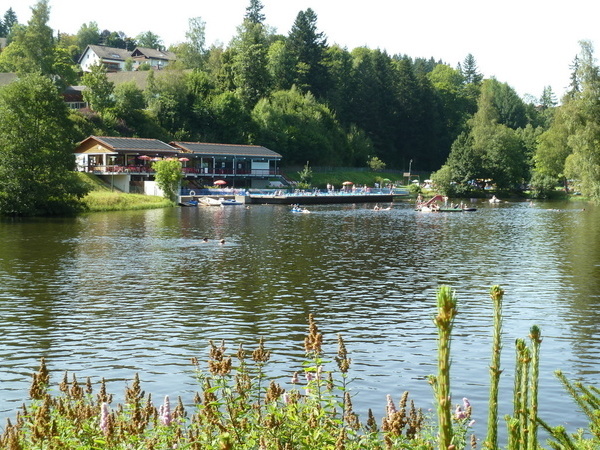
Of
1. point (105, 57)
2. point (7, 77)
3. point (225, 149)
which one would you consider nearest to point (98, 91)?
point (7, 77)

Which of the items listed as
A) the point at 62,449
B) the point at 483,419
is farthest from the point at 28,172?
the point at 62,449

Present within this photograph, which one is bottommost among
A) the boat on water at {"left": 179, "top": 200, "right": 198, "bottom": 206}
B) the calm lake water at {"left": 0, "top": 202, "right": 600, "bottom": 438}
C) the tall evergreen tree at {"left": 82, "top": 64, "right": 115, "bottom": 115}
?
the calm lake water at {"left": 0, "top": 202, "right": 600, "bottom": 438}

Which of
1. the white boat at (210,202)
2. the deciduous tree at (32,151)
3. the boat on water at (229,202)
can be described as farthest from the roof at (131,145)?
the deciduous tree at (32,151)

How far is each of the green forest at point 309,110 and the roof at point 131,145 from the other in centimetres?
393

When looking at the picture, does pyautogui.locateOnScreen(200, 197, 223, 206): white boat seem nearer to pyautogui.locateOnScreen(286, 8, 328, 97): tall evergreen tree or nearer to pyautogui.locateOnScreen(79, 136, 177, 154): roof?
pyautogui.locateOnScreen(79, 136, 177, 154): roof

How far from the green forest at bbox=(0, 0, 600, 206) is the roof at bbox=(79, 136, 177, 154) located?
3932 mm

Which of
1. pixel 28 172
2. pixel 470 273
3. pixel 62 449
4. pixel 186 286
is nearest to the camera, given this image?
pixel 62 449

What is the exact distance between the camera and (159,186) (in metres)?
93.8

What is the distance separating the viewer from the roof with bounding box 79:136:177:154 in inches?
3873

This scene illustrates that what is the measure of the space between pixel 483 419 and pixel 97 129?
101635 mm

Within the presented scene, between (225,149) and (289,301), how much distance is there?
8890 centimetres

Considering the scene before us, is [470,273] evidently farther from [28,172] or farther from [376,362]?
[28,172]

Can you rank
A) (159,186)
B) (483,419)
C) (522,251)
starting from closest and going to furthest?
(483,419), (522,251), (159,186)

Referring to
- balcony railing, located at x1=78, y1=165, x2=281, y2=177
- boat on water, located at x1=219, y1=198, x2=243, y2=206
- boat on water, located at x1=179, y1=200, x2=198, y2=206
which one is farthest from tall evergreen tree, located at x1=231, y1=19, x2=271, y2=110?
boat on water, located at x1=179, y1=200, x2=198, y2=206
